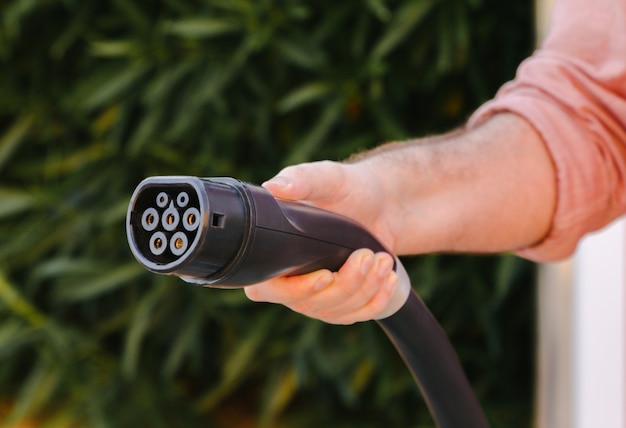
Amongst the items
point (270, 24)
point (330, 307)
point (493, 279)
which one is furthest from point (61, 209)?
point (330, 307)

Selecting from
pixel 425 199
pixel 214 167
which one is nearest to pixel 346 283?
pixel 425 199

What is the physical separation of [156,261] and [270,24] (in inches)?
54.5

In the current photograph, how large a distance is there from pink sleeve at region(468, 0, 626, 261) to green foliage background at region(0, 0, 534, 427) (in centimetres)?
90

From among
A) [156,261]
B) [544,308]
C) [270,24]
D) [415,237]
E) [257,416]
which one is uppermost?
[156,261]

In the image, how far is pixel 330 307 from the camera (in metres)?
0.42

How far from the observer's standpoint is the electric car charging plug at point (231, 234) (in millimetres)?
329

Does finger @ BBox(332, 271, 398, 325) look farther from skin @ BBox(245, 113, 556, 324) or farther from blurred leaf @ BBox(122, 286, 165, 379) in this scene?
blurred leaf @ BBox(122, 286, 165, 379)

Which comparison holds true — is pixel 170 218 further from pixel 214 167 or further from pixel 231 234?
pixel 214 167

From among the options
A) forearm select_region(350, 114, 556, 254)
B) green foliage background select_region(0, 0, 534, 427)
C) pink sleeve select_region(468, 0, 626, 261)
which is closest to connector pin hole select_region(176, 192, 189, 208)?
forearm select_region(350, 114, 556, 254)

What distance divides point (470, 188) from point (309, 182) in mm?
237

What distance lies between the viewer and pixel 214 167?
5.78ft

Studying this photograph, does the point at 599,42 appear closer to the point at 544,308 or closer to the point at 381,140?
the point at 544,308

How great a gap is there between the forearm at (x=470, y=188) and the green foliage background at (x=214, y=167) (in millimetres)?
939

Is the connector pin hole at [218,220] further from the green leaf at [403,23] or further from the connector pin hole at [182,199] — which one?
the green leaf at [403,23]
